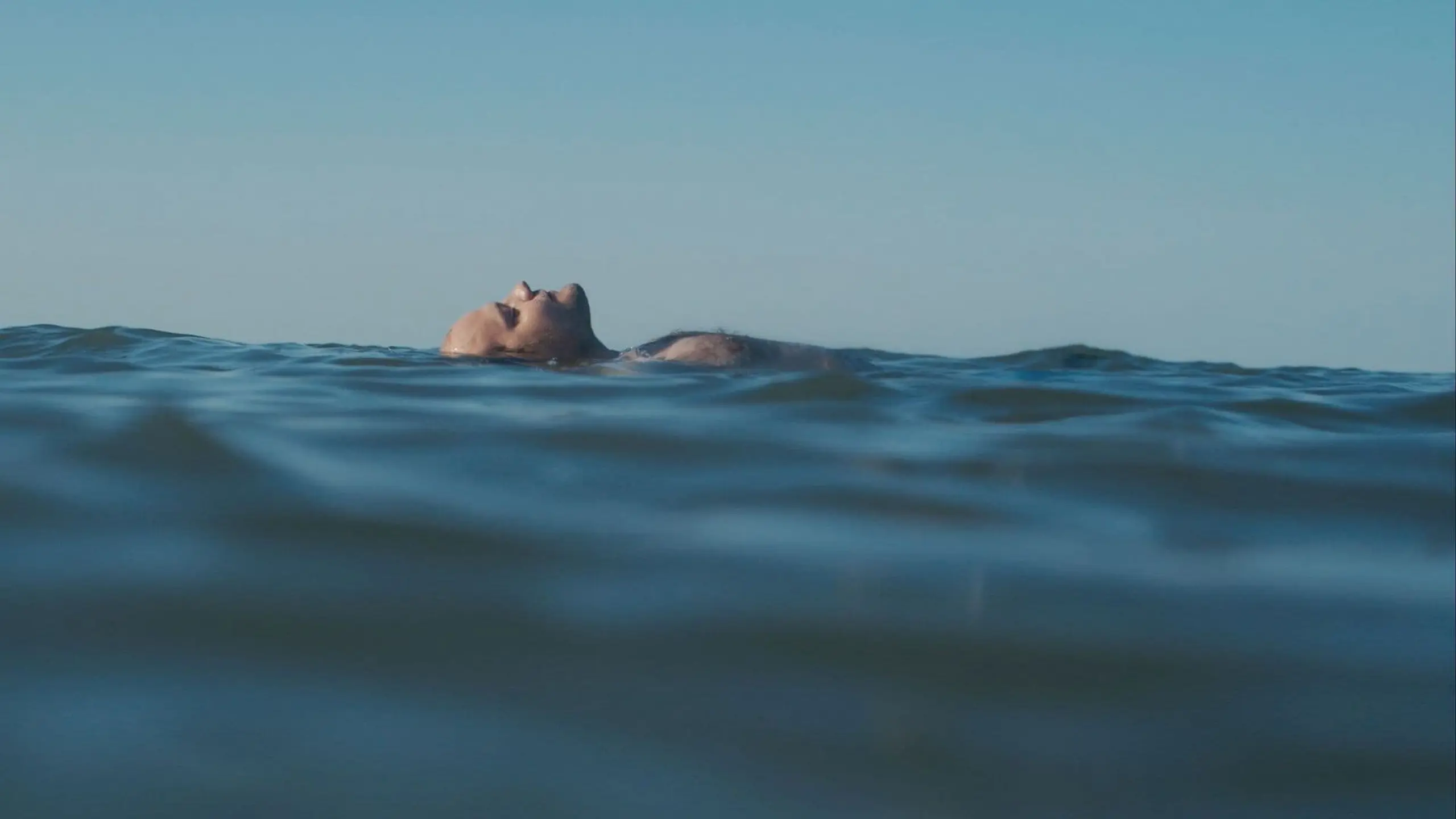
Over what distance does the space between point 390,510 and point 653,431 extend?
1.50 m

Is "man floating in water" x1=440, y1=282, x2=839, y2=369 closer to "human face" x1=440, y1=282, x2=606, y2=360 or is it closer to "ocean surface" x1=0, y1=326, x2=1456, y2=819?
"human face" x1=440, y1=282, x2=606, y2=360

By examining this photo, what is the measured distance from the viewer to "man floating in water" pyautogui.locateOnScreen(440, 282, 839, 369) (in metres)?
9.02

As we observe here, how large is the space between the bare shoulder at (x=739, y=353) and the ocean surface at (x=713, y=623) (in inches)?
160

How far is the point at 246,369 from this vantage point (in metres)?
7.81

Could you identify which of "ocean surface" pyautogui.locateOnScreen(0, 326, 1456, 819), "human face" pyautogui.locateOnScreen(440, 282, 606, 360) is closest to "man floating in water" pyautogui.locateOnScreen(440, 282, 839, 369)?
"human face" pyautogui.locateOnScreen(440, 282, 606, 360)

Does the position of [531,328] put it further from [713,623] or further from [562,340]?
[713,623]

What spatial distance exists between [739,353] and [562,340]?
1404 millimetres

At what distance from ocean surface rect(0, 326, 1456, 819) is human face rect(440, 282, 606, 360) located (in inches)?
A: 187

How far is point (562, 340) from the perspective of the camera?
369 inches

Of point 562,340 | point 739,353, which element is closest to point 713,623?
point 739,353

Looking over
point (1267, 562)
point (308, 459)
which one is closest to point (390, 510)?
point (308, 459)

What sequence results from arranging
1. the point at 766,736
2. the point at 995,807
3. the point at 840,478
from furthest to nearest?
the point at 840,478 < the point at 766,736 < the point at 995,807

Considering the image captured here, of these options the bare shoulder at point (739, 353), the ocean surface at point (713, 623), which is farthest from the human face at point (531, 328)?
the ocean surface at point (713, 623)

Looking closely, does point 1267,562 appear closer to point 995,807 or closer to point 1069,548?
point 1069,548
